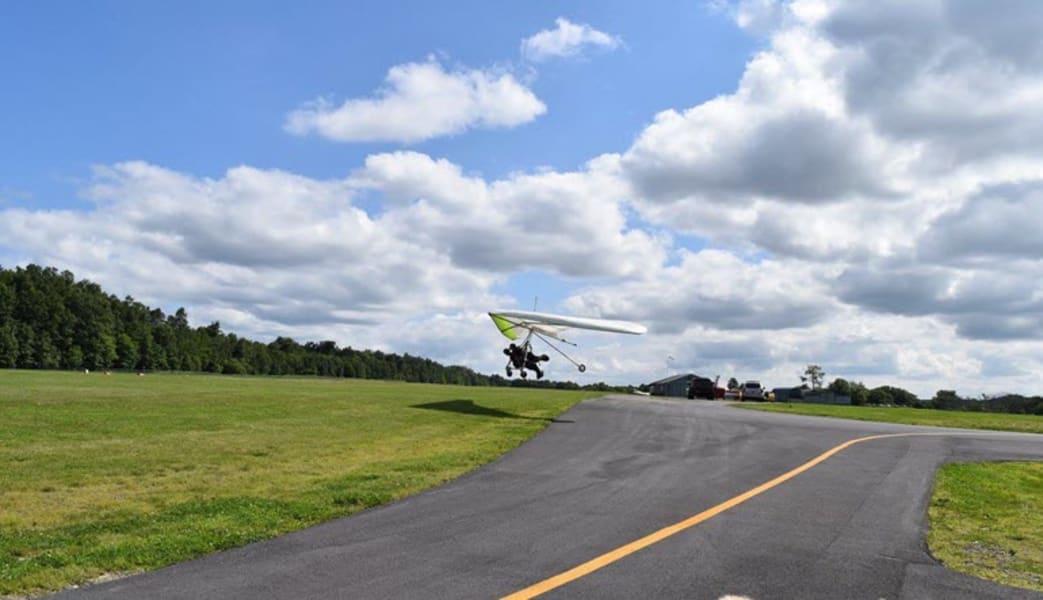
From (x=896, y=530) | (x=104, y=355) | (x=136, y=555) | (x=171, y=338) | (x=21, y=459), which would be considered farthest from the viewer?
(x=171, y=338)

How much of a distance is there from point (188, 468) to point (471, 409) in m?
16.3

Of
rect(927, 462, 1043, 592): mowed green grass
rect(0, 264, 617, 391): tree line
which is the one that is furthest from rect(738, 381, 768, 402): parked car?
rect(927, 462, 1043, 592): mowed green grass

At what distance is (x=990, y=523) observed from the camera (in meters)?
11.4

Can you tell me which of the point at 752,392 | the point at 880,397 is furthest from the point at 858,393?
the point at 752,392

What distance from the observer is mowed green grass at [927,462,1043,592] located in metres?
8.71

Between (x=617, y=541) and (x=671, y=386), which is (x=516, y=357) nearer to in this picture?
(x=617, y=541)

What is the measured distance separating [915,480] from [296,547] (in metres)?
12.1

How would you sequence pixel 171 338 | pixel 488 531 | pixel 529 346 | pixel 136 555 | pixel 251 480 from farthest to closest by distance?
pixel 171 338 → pixel 529 346 → pixel 251 480 → pixel 488 531 → pixel 136 555

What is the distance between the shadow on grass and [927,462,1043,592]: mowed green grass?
12.4 metres

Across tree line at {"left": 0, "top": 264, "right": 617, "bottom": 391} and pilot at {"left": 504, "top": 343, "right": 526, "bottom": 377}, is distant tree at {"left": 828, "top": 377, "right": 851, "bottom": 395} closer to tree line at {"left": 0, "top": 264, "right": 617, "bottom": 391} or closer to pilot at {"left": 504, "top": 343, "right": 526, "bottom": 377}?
tree line at {"left": 0, "top": 264, "right": 617, "bottom": 391}

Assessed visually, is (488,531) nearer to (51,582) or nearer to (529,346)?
(51,582)

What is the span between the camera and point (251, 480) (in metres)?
13.7

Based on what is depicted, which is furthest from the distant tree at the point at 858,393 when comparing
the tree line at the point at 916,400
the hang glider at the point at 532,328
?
the hang glider at the point at 532,328

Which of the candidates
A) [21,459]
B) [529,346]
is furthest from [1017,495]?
[529,346]
